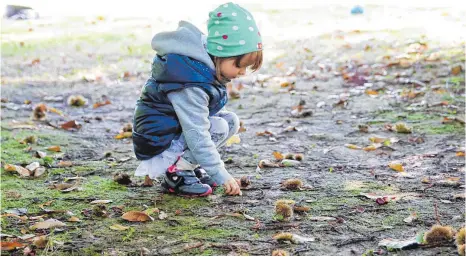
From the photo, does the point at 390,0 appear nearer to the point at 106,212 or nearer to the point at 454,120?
the point at 454,120

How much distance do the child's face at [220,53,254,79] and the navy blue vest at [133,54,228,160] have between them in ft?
0.20

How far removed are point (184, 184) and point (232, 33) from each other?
79 centimetres

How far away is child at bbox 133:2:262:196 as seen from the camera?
3016 millimetres

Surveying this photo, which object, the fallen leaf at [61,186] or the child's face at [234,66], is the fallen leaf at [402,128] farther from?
the fallen leaf at [61,186]

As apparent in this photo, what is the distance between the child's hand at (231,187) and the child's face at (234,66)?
0.51 metres

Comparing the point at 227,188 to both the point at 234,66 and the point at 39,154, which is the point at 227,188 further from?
the point at 39,154

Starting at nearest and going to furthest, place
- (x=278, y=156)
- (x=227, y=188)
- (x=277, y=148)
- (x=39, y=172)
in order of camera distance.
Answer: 1. (x=227, y=188)
2. (x=39, y=172)
3. (x=278, y=156)
4. (x=277, y=148)

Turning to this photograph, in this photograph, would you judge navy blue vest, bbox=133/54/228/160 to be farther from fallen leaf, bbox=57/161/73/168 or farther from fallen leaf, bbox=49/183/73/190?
fallen leaf, bbox=57/161/73/168

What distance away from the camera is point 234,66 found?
306cm

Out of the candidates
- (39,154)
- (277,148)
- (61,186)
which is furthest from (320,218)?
(39,154)

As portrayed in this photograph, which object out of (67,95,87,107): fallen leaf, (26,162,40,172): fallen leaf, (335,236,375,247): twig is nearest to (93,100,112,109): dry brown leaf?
(67,95,87,107): fallen leaf

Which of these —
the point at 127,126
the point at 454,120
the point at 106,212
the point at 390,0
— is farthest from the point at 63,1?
the point at 106,212

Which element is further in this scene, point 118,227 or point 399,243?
point 118,227

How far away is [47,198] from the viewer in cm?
316
